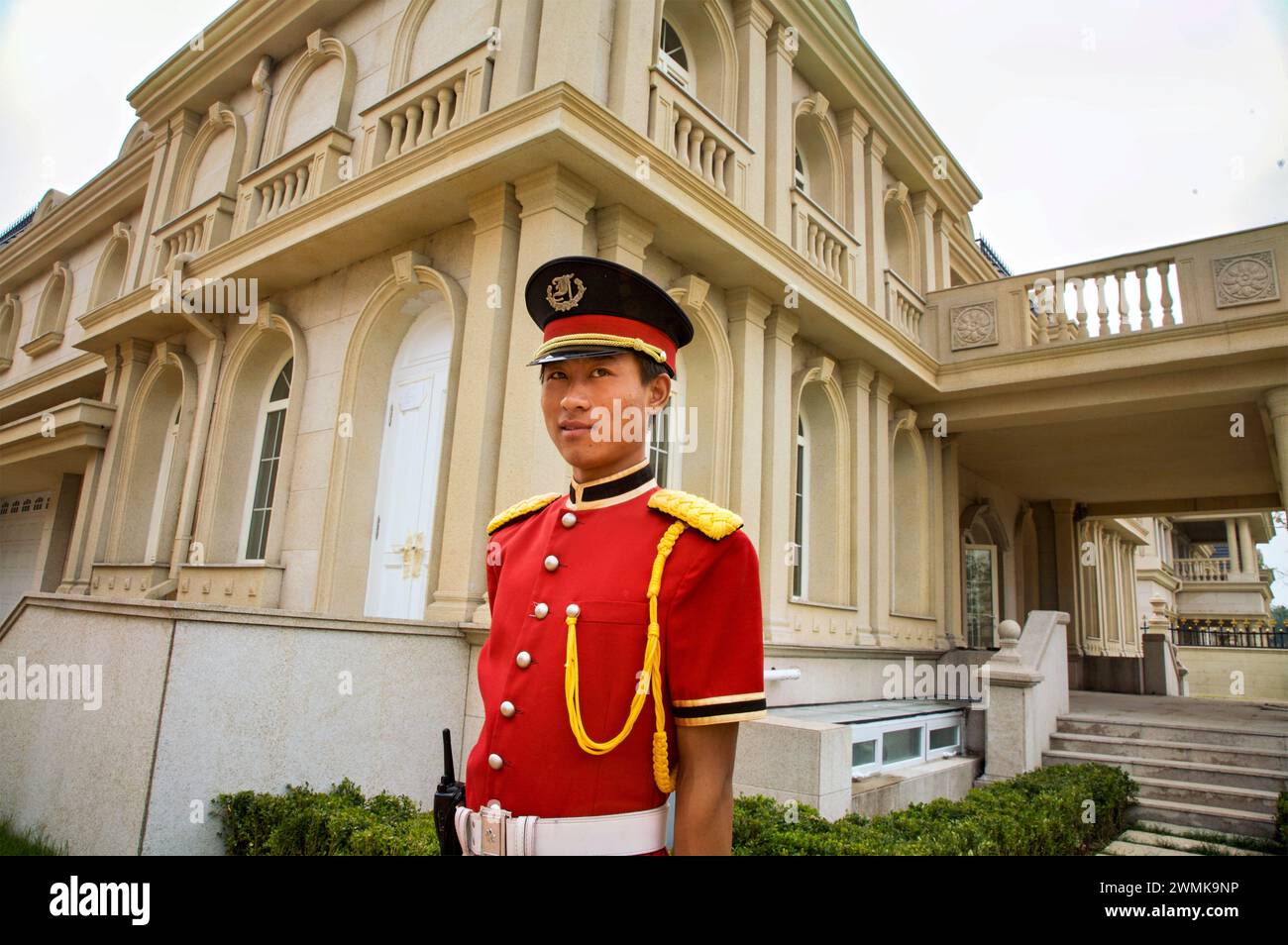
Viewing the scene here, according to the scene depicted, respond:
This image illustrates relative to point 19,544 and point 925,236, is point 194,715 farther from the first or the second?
point 19,544

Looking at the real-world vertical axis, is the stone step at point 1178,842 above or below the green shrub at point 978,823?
below

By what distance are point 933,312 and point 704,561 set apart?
38.6ft

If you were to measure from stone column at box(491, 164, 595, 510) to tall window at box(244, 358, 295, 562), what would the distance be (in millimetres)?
4430

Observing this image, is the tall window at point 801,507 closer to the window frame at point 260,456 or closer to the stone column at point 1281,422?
the stone column at point 1281,422

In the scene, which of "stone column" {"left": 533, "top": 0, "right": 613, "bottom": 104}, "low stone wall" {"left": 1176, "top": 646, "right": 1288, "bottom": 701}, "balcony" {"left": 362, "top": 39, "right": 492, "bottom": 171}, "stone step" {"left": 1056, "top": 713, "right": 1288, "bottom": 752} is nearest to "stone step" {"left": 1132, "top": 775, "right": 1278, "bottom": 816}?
"stone step" {"left": 1056, "top": 713, "right": 1288, "bottom": 752}

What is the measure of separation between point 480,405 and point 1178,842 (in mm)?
6806

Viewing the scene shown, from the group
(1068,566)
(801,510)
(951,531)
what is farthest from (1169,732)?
(1068,566)

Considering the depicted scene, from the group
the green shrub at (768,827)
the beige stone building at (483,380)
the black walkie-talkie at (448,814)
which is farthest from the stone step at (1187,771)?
the black walkie-talkie at (448,814)

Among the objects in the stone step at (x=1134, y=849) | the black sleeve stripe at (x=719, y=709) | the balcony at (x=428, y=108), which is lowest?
the stone step at (x=1134, y=849)

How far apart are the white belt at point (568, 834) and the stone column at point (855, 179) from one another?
396 inches

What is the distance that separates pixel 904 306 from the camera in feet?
38.6

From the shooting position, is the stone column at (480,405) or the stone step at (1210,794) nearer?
the stone column at (480,405)

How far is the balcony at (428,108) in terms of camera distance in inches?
269
